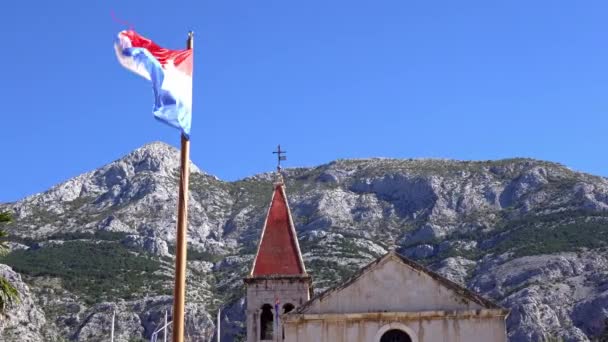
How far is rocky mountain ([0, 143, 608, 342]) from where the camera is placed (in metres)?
91.7

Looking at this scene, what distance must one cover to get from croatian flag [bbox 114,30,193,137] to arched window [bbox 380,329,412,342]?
11688 mm

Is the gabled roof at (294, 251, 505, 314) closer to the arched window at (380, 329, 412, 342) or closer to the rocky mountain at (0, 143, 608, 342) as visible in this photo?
the arched window at (380, 329, 412, 342)

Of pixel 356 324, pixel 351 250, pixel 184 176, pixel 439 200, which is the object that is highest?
pixel 439 200

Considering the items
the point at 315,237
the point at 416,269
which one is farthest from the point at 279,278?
the point at 315,237

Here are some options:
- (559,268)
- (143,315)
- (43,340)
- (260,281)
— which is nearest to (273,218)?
(260,281)

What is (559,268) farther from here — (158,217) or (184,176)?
(184,176)

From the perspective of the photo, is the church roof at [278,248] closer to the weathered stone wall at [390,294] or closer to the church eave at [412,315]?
the weathered stone wall at [390,294]

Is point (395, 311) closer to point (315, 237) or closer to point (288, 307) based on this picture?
point (288, 307)

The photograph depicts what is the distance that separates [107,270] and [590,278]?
53690 mm

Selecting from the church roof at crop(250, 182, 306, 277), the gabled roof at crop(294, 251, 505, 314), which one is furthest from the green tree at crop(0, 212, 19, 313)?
the church roof at crop(250, 182, 306, 277)

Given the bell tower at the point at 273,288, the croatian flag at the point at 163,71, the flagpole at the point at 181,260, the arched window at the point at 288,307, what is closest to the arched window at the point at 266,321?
the bell tower at the point at 273,288

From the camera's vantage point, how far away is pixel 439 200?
128 meters

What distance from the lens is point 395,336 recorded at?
24.7 meters

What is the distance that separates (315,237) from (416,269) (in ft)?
303
